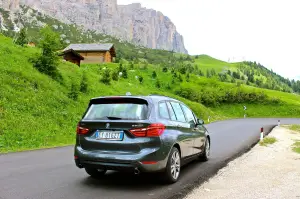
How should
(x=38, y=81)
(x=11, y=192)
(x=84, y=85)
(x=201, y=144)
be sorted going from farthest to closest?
(x=84, y=85)
(x=38, y=81)
(x=201, y=144)
(x=11, y=192)

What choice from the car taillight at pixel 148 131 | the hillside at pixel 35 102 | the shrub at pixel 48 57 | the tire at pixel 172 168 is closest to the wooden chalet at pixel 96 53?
the hillside at pixel 35 102

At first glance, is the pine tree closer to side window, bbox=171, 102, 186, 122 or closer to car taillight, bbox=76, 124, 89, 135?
side window, bbox=171, 102, 186, 122

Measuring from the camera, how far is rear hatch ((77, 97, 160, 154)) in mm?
6129

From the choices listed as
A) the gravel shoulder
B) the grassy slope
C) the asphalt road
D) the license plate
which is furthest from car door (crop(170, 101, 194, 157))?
the grassy slope

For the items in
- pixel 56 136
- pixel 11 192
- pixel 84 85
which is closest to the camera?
→ pixel 11 192

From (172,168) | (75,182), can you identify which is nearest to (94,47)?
(75,182)

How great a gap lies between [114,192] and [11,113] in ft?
41.2

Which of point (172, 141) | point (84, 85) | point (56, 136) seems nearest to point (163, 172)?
point (172, 141)

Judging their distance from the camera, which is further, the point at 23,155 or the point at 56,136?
the point at 56,136

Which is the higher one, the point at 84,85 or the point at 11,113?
the point at 84,85

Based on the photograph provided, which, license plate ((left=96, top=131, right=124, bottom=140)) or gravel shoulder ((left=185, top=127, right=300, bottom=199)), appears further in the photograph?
license plate ((left=96, top=131, right=124, bottom=140))

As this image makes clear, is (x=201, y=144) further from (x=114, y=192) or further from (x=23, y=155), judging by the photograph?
(x=23, y=155)

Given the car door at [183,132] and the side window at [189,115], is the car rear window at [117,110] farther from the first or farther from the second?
the side window at [189,115]

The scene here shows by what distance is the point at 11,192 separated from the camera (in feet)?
19.2
